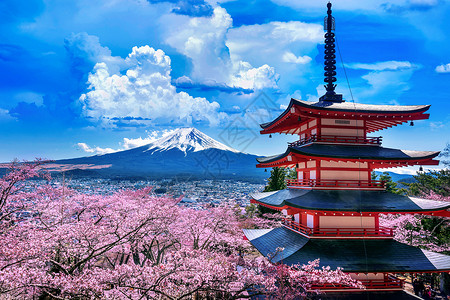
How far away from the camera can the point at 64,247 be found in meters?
8.91

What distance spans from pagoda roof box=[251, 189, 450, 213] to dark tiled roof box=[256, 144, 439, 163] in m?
1.44

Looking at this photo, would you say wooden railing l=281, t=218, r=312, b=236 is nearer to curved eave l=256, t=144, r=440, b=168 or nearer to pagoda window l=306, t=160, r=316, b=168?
pagoda window l=306, t=160, r=316, b=168

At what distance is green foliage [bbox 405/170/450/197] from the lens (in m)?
23.2

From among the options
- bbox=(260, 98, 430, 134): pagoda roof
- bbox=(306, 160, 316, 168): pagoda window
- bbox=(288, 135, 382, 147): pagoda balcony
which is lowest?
bbox=(306, 160, 316, 168): pagoda window

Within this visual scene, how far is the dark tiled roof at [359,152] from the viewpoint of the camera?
32.6 ft

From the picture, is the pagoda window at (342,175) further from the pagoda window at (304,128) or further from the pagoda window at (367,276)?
the pagoda window at (367,276)

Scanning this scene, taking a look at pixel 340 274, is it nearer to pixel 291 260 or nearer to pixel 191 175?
pixel 291 260

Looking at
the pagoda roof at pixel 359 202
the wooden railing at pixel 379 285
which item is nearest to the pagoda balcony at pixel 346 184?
the pagoda roof at pixel 359 202

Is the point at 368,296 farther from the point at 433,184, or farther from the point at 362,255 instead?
the point at 433,184

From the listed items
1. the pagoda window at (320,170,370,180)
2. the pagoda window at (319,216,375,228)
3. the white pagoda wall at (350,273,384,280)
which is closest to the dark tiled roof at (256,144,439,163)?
the pagoda window at (320,170,370,180)

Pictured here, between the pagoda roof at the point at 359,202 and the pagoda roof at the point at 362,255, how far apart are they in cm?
142

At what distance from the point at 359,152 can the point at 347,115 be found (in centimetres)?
154

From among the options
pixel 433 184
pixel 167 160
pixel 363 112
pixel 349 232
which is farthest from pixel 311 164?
pixel 167 160

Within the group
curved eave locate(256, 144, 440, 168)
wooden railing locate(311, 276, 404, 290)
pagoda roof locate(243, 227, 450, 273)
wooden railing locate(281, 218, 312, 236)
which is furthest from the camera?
wooden railing locate(281, 218, 312, 236)
